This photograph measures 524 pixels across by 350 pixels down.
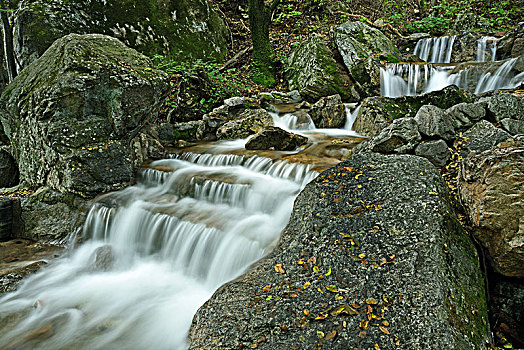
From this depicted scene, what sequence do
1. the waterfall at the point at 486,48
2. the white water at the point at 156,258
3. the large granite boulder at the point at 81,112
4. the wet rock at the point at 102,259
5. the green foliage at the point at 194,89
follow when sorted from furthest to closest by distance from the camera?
the waterfall at the point at 486,48, the green foliage at the point at 194,89, the large granite boulder at the point at 81,112, the wet rock at the point at 102,259, the white water at the point at 156,258

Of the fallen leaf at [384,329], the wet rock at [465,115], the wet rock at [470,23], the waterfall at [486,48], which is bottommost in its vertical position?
the fallen leaf at [384,329]

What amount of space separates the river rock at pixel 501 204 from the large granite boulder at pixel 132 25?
9.10 m

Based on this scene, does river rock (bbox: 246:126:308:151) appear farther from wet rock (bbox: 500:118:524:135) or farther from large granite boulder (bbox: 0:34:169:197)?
wet rock (bbox: 500:118:524:135)

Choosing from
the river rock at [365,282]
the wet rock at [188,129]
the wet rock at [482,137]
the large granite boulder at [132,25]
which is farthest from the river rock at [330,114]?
the large granite boulder at [132,25]

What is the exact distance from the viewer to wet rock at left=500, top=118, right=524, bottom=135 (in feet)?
14.0

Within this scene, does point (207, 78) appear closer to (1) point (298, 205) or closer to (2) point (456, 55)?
(1) point (298, 205)

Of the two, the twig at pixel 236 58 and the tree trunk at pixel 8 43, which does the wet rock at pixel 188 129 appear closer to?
the tree trunk at pixel 8 43

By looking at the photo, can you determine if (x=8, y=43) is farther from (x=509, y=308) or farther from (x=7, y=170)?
(x=509, y=308)

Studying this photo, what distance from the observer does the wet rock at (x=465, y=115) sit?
14.5 feet

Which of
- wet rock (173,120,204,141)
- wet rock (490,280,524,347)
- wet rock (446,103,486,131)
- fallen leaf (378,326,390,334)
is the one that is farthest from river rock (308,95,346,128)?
fallen leaf (378,326,390,334)

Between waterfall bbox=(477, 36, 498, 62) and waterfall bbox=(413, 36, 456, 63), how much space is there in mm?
905

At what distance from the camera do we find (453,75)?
352 inches

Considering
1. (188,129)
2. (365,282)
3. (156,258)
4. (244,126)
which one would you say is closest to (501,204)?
(365,282)

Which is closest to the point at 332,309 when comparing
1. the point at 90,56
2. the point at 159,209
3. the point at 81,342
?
the point at 81,342
